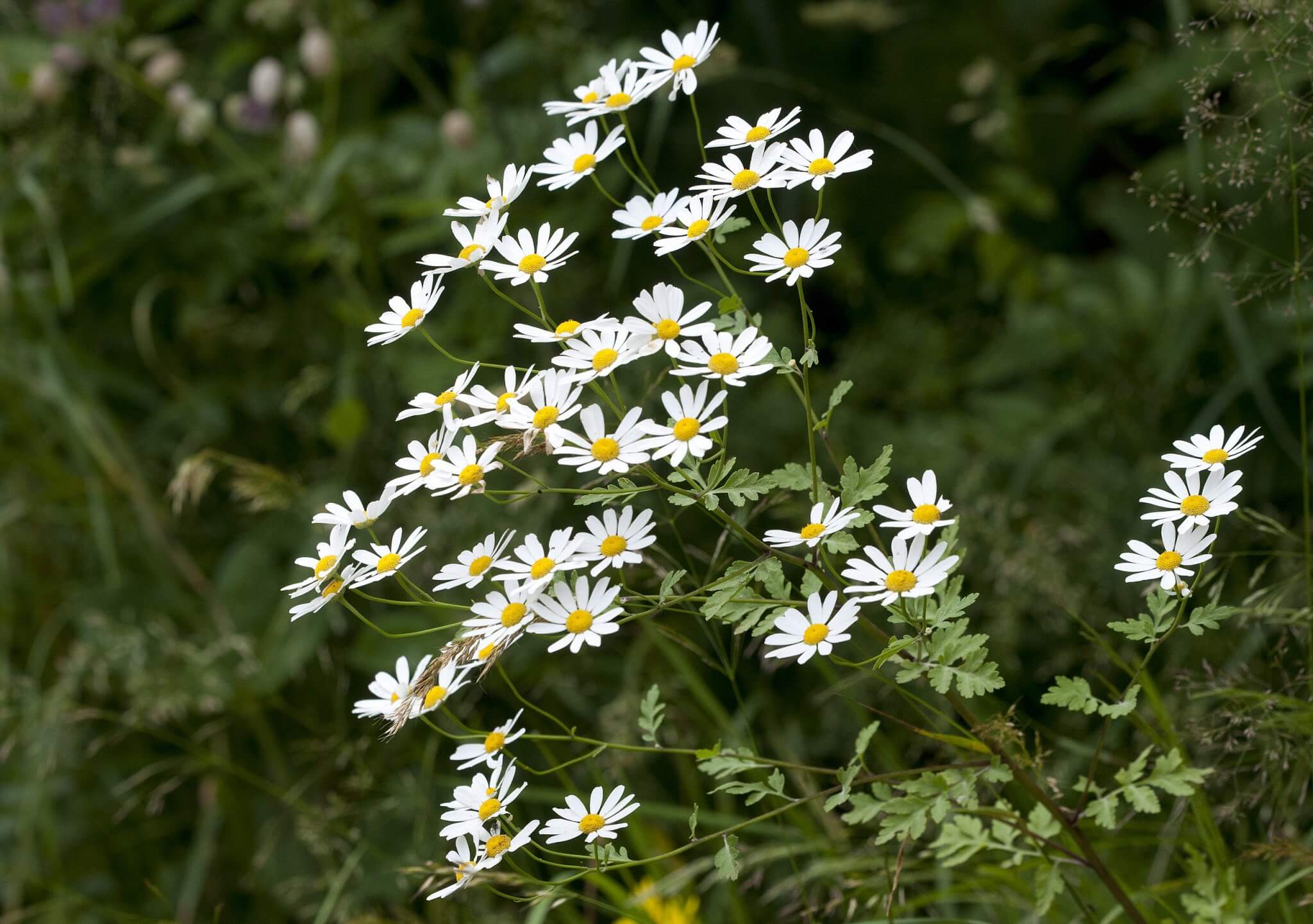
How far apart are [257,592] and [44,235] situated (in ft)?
3.03

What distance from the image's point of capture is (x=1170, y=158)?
2.06 metres

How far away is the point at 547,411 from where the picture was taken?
→ 77cm

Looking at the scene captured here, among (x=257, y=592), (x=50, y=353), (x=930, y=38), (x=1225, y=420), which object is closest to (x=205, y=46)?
(x=50, y=353)

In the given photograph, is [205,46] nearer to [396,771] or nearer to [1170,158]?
[396,771]

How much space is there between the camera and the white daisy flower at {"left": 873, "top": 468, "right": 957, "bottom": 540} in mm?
719

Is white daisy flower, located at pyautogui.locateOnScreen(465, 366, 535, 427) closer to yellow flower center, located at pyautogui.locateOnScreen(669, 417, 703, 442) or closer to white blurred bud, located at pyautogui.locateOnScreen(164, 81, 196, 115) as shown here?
yellow flower center, located at pyautogui.locateOnScreen(669, 417, 703, 442)

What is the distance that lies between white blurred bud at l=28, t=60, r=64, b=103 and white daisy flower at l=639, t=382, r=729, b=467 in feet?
6.06

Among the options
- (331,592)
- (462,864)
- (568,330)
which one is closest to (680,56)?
(568,330)

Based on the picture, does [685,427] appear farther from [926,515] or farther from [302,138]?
[302,138]

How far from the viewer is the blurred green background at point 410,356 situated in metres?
1.73

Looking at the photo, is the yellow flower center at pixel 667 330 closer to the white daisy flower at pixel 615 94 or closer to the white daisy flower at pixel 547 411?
the white daisy flower at pixel 547 411

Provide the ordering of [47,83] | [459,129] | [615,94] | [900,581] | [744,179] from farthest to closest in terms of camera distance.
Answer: [47,83] < [459,129] < [615,94] < [744,179] < [900,581]

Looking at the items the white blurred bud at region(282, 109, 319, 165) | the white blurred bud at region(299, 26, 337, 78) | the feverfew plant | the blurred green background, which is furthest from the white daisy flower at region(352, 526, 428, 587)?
the white blurred bud at region(299, 26, 337, 78)

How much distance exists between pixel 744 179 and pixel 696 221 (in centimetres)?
4
